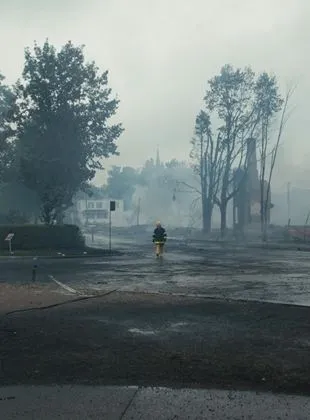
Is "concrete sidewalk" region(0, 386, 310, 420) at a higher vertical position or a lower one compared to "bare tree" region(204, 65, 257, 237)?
lower

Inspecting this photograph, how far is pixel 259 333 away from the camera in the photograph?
7.39m

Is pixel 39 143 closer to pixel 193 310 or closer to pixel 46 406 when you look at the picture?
pixel 193 310

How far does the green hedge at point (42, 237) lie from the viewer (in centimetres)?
2918

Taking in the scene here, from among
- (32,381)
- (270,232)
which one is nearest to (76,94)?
(270,232)

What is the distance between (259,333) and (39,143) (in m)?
33.4

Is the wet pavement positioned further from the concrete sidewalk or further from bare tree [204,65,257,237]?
bare tree [204,65,257,237]

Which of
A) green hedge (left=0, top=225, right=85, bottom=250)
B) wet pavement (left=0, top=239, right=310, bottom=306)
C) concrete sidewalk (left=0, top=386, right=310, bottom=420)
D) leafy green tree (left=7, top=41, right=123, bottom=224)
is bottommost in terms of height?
concrete sidewalk (left=0, top=386, right=310, bottom=420)

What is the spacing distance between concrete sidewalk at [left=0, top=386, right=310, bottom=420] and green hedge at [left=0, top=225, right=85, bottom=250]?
82.5ft

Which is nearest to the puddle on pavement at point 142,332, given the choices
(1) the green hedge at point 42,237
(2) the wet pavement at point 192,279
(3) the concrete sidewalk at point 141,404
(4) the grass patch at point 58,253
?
(3) the concrete sidewalk at point 141,404

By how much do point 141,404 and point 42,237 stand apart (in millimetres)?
26219

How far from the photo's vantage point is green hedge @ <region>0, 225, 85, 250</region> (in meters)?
29.2

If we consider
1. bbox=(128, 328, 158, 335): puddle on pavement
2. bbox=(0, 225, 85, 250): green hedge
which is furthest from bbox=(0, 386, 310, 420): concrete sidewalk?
bbox=(0, 225, 85, 250): green hedge

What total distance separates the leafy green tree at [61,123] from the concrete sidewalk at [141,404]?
100.0 ft

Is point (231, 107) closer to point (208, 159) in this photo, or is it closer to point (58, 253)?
point (208, 159)
